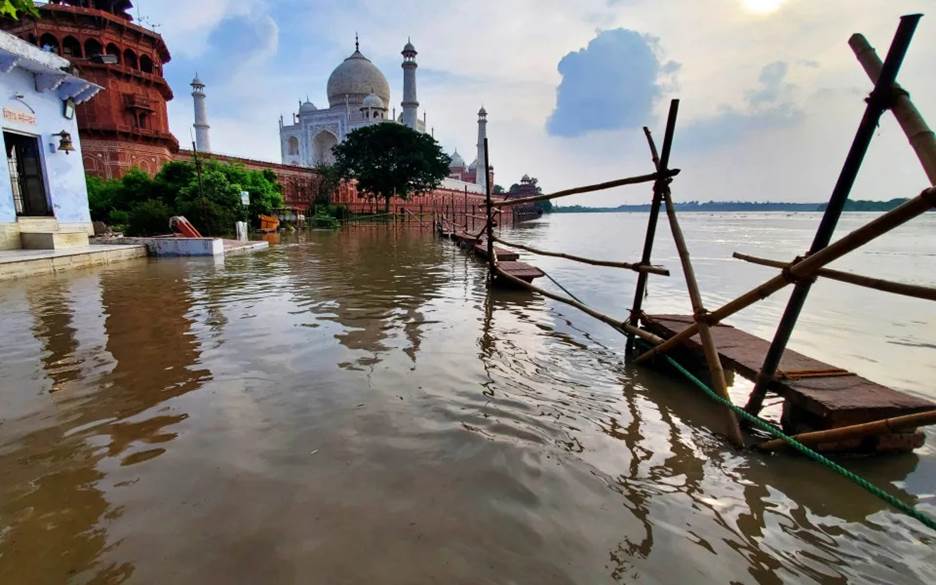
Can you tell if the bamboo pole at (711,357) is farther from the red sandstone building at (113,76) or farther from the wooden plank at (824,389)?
the red sandstone building at (113,76)

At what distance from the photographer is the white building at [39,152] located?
441 inches

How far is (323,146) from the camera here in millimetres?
57062

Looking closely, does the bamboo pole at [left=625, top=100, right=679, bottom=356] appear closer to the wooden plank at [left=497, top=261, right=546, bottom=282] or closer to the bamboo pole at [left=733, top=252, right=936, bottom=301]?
the bamboo pole at [left=733, top=252, right=936, bottom=301]

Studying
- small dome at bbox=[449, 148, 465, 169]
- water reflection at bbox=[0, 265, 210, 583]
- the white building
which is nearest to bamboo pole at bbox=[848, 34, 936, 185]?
water reflection at bbox=[0, 265, 210, 583]

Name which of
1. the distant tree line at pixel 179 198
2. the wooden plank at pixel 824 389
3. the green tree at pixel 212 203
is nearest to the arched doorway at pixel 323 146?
the distant tree line at pixel 179 198

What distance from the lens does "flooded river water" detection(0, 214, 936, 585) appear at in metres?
2.02

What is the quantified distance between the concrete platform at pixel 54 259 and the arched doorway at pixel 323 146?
46614mm

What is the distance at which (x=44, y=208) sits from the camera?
12758 mm

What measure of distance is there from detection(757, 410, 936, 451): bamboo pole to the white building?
15437 mm

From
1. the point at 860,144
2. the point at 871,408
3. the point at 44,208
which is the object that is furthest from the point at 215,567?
the point at 44,208

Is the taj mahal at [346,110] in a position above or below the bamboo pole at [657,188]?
above

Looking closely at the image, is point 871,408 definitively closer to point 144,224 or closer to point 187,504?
point 187,504

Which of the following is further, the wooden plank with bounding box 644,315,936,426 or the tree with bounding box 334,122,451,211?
the tree with bounding box 334,122,451,211

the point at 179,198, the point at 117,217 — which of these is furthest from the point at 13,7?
the point at 117,217
